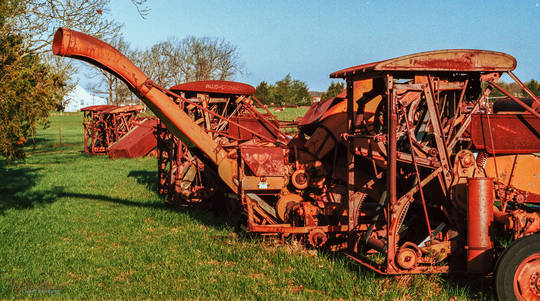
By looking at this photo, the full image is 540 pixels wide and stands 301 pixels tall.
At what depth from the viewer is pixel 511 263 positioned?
4828 mm

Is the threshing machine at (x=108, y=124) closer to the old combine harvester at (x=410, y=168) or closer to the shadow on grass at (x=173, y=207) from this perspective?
the shadow on grass at (x=173, y=207)

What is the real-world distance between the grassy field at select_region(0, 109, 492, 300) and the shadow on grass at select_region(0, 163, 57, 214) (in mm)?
127

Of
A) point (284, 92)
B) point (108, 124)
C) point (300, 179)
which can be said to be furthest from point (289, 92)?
point (300, 179)

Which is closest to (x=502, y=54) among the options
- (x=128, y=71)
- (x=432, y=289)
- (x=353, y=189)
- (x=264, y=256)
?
(x=353, y=189)

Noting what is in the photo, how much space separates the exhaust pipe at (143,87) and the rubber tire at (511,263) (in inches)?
190

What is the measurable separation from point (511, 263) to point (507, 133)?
2053 millimetres

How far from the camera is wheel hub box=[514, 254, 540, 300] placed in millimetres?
4879

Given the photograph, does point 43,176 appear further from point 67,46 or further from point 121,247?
point 67,46

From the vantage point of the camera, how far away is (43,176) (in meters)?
18.0

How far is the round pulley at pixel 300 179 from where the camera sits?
8359 mm

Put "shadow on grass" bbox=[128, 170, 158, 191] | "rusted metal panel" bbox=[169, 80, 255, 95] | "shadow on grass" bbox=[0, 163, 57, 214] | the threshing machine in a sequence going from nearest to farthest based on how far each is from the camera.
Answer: "rusted metal panel" bbox=[169, 80, 255, 95], "shadow on grass" bbox=[0, 163, 57, 214], "shadow on grass" bbox=[128, 170, 158, 191], the threshing machine

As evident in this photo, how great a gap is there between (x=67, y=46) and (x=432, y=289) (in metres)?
6.24

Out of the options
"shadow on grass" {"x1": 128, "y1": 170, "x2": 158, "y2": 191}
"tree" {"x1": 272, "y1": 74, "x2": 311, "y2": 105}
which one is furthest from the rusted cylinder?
"tree" {"x1": 272, "y1": 74, "x2": 311, "y2": 105}

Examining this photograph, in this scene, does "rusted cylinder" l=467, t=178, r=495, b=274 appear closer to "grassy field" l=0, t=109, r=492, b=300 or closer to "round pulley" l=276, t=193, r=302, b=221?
"grassy field" l=0, t=109, r=492, b=300
